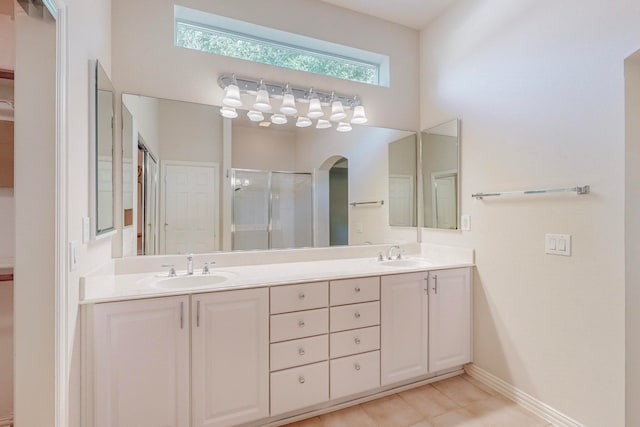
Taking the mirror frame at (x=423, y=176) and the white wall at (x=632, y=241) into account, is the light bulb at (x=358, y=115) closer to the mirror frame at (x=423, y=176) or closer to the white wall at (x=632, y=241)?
the mirror frame at (x=423, y=176)

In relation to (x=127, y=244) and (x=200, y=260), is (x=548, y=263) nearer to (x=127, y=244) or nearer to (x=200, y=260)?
(x=200, y=260)

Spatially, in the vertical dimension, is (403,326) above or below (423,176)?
below

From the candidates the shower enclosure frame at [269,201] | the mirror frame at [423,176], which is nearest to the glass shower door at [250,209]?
the shower enclosure frame at [269,201]

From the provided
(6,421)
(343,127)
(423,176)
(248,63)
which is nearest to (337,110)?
(343,127)

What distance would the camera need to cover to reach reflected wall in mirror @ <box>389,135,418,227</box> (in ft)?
9.50

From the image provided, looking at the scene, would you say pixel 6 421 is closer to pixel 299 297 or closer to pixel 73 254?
pixel 73 254

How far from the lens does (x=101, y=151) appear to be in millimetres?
1674

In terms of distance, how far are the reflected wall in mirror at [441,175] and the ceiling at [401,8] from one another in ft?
3.11

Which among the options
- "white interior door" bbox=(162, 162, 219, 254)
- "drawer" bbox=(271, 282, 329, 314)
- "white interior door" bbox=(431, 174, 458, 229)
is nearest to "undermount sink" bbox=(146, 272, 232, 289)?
"white interior door" bbox=(162, 162, 219, 254)

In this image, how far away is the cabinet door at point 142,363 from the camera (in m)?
1.47

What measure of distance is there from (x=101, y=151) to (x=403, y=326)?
2080mm

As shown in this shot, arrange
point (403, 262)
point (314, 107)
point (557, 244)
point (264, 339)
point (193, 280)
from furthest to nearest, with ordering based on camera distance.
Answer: point (403, 262) → point (314, 107) → point (193, 280) → point (557, 244) → point (264, 339)

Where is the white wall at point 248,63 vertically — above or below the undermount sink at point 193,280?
above

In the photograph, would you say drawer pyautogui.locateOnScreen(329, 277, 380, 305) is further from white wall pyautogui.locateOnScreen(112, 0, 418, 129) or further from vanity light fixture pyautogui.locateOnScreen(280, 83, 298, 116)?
white wall pyautogui.locateOnScreen(112, 0, 418, 129)
